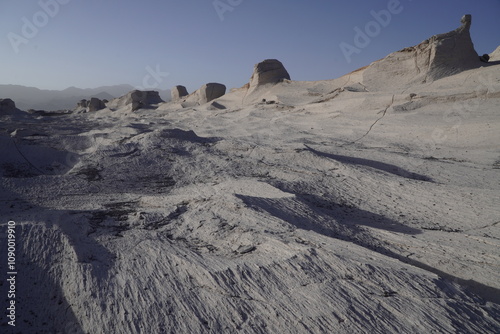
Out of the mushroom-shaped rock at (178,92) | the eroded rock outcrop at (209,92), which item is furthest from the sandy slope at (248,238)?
the mushroom-shaped rock at (178,92)

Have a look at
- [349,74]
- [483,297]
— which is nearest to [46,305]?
[483,297]

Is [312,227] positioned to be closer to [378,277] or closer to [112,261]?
[378,277]

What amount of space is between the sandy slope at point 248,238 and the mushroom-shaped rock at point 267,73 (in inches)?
300

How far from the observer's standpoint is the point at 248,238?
170cm

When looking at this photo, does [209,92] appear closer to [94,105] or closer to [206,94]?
[206,94]

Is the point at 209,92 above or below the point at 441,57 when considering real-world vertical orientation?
below

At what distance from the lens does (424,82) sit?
698 cm

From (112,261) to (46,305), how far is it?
31 cm

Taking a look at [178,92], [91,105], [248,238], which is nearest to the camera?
[248,238]

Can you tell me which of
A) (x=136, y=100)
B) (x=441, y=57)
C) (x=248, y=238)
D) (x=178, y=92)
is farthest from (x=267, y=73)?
(x=248, y=238)

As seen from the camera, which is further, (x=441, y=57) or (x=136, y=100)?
(x=136, y=100)

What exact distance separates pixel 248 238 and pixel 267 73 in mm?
10220

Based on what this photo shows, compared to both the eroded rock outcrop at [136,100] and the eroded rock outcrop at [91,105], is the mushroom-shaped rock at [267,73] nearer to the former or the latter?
the eroded rock outcrop at [136,100]

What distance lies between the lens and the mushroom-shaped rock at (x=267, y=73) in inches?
443
